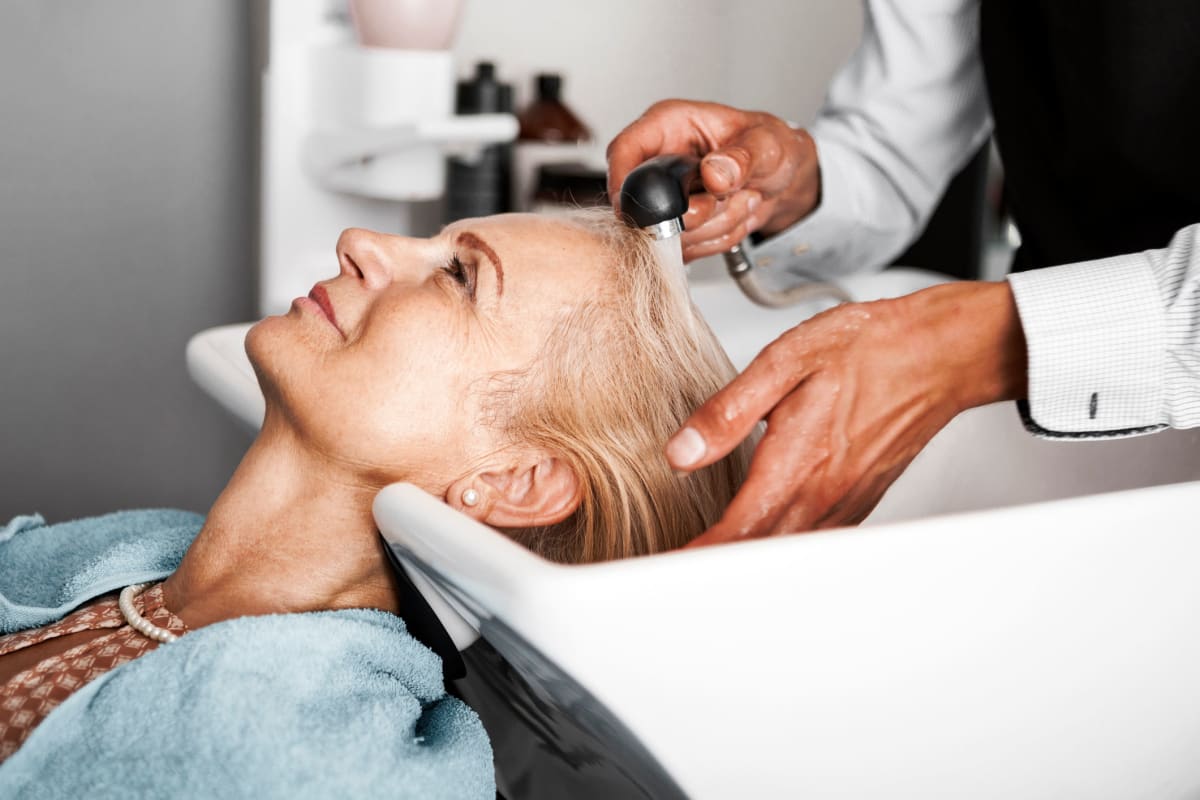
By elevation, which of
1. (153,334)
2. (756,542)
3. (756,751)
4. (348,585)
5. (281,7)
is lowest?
(153,334)

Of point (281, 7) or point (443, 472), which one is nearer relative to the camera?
point (443, 472)

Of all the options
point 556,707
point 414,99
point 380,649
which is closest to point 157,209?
point 414,99

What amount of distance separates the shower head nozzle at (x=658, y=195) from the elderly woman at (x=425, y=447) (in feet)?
0.14

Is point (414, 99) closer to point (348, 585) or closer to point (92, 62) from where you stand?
point (92, 62)

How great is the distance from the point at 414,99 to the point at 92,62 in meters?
0.60

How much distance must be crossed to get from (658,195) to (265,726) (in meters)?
0.57

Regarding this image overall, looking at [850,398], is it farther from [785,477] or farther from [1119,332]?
[1119,332]

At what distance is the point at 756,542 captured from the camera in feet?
2.11

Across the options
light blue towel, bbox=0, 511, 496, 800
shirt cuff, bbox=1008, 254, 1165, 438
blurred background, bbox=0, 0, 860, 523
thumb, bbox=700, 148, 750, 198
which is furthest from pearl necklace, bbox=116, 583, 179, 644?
blurred background, bbox=0, 0, 860, 523

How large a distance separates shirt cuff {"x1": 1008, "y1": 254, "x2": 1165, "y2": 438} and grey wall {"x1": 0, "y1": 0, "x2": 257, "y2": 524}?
1.42m

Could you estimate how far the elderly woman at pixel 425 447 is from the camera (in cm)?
96

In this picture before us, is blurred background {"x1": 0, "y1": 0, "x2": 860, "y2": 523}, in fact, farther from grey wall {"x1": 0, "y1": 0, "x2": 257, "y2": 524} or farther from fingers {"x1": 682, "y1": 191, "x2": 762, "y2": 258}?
fingers {"x1": 682, "y1": 191, "x2": 762, "y2": 258}

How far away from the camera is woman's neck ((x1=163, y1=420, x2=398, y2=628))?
1.01 metres

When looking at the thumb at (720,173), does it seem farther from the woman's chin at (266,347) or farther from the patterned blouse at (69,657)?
the patterned blouse at (69,657)
